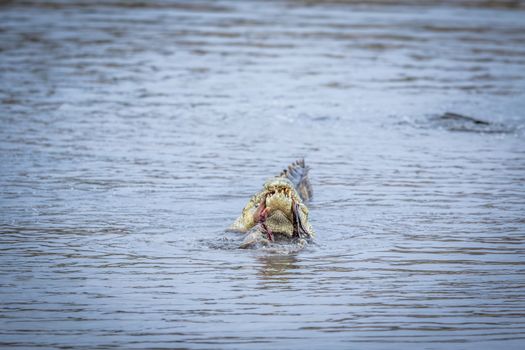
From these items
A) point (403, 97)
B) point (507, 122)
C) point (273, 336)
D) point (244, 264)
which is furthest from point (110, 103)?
point (273, 336)

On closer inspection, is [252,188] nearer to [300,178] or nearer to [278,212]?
[300,178]

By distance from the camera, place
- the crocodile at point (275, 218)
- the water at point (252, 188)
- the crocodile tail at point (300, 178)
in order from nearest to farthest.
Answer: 1. the water at point (252, 188)
2. the crocodile at point (275, 218)
3. the crocodile tail at point (300, 178)

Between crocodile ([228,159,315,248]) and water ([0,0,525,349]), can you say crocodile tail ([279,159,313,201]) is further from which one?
crocodile ([228,159,315,248])

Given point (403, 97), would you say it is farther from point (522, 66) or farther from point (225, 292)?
point (225, 292)

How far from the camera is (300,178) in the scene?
40.7 ft

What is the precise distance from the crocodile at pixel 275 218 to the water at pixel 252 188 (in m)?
0.16

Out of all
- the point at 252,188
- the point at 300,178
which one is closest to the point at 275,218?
the point at 300,178

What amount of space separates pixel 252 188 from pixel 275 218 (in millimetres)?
2727

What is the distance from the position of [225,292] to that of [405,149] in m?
7.71

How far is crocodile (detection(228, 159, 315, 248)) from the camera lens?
399 inches

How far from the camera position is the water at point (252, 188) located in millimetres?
7965

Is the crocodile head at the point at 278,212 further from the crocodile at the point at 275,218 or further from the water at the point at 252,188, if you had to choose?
the water at the point at 252,188

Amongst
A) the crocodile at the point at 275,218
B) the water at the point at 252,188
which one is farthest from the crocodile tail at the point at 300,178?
the crocodile at the point at 275,218

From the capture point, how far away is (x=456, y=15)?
35.5m
